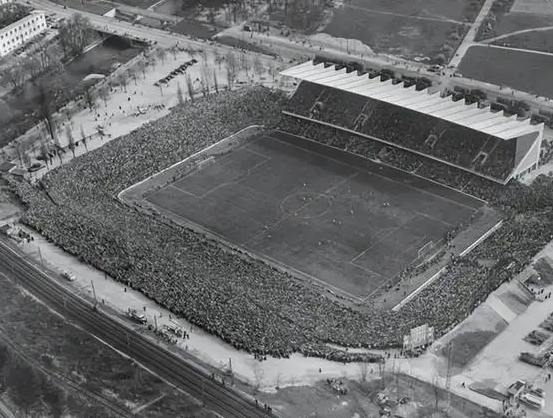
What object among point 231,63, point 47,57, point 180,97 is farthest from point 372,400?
point 47,57

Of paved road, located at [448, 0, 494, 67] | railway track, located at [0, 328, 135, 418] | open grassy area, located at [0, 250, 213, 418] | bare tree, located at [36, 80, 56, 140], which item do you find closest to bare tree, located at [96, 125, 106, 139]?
bare tree, located at [36, 80, 56, 140]

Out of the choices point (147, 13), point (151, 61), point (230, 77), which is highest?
point (230, 77)

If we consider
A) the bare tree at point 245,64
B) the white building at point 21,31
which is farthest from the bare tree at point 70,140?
the white building at point 21,31

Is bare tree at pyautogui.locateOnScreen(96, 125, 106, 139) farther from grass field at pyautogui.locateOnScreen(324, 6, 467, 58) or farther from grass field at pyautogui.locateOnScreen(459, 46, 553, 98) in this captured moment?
grass field at pyautogui.locateOnScreen(459, 46, 553, 98)

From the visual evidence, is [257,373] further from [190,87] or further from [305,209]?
[190,87]

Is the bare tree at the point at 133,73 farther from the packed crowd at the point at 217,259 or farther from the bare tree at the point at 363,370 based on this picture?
the bare tree at the point at 363,370

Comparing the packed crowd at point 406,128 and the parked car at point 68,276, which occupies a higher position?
the packed crowd at point 406,128

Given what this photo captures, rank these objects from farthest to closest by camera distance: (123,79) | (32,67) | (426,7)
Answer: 1. (426,7)
2. (32,67)
3. (123,79)

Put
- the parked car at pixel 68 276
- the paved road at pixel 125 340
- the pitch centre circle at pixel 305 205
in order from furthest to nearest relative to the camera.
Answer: the pitch centre circle at pixel 305 205
the parked car at pixel 68 276
the paved road at pixel 125 340
